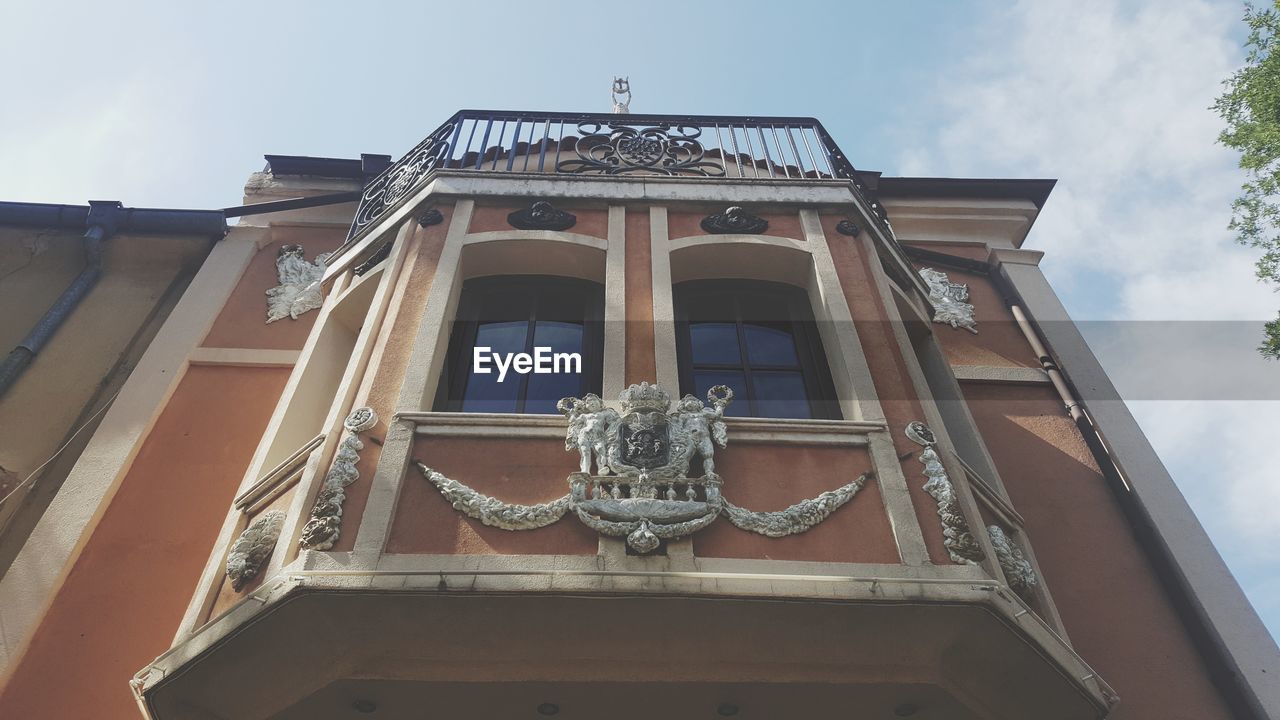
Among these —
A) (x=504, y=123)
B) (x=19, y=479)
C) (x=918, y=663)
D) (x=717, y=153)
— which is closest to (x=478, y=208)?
(x=504, y=123)

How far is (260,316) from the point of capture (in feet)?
29.6

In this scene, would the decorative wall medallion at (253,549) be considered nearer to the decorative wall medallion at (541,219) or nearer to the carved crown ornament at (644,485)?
the carved crown ornament at (644,485)

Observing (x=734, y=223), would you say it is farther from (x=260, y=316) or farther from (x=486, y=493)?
(x=260, y=316)

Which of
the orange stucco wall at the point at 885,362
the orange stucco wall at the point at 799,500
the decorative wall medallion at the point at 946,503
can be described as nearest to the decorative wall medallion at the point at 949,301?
the orange stucco wall at the point at 885,362

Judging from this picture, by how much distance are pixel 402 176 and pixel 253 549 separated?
15.6 feet

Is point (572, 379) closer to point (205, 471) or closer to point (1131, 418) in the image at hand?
point (205, 471)

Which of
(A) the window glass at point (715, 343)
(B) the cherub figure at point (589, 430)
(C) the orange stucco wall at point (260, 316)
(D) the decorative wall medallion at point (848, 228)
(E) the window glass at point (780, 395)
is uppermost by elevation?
(C) the orange stucco wall at point (260, 316)

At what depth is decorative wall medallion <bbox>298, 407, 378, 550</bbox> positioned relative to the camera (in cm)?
479

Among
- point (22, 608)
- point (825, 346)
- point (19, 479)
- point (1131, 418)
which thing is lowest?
point (22, 608)

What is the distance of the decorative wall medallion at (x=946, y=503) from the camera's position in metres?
5.02

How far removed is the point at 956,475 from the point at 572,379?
2.91 metres

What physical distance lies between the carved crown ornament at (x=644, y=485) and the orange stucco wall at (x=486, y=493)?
2.7 inches

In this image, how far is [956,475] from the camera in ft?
18.4

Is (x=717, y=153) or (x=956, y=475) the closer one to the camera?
(x=956, y=475)
